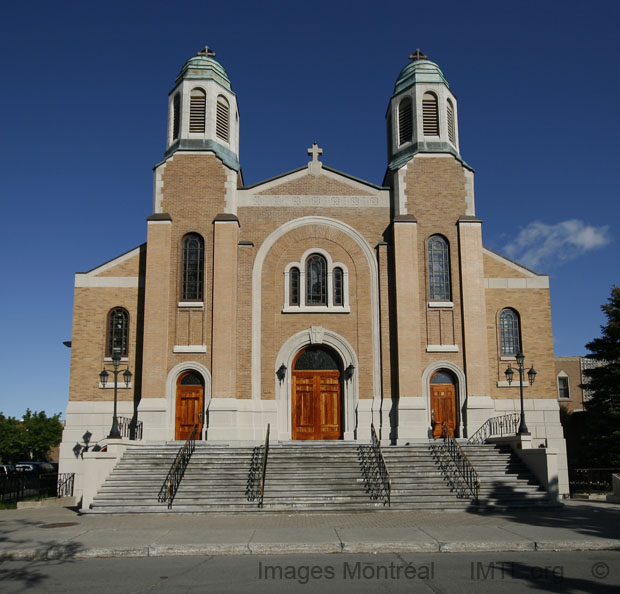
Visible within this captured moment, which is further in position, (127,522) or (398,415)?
(398,415)

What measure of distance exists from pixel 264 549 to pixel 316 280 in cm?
1480

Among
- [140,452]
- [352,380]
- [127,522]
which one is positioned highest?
[352,380]

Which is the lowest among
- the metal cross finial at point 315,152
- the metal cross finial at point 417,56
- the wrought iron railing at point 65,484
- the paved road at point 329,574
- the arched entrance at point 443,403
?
the paved road at point 329,574

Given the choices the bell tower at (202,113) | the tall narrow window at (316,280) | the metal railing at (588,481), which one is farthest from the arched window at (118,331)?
the metal railing at (588,481)

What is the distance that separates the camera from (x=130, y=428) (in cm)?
2381

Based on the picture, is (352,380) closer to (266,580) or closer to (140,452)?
(140,452)

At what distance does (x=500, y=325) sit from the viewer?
25.8m

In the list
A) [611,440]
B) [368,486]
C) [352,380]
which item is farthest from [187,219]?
[611,440]

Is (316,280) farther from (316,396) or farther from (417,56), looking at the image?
(417,56)

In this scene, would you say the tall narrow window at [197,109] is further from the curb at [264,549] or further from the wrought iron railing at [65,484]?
the curb at [264,549]

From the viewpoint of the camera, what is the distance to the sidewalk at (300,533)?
11.8 metres

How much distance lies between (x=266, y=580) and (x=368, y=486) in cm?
944
